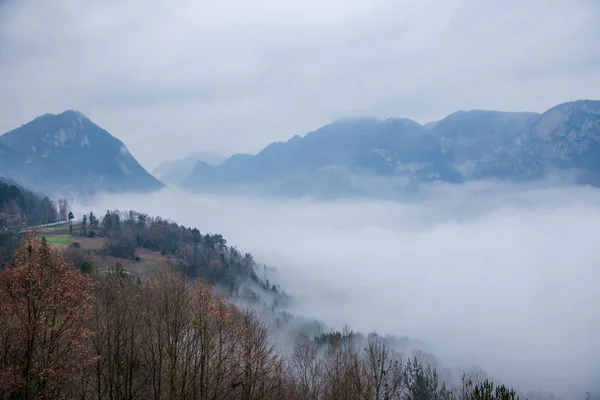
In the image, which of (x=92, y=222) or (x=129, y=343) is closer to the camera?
(x=129, y=343)

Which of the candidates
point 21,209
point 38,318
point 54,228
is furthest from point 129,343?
point 54,228

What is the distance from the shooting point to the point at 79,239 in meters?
149

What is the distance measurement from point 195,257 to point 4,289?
5781 inches

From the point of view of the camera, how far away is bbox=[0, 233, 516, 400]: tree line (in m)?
21.9

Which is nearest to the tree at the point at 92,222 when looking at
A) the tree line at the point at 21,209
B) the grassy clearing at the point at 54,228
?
the grassy clearing at the point at 54,228

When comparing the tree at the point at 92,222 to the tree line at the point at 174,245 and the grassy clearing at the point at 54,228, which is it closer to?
the tree line at the point at 174,245

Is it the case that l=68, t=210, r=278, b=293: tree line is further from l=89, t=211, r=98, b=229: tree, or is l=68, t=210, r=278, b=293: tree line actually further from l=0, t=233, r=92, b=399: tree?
l=0, t=233, r=92, b=399: tree

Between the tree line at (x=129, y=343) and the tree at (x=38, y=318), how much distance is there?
0.05 meters

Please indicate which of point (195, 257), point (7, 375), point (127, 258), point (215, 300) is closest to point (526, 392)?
point (195, 257)

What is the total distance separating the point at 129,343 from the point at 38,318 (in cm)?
1154

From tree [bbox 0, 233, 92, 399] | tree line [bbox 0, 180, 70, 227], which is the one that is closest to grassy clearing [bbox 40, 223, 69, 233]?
tree line [bbox 0, 180, 70, 227]

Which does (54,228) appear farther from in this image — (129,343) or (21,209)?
(129,343)

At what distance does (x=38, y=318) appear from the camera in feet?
71.3

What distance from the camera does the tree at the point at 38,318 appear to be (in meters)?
21.4
